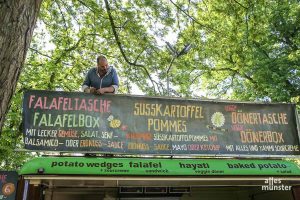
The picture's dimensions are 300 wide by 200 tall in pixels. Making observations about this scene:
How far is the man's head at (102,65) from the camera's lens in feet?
25.5

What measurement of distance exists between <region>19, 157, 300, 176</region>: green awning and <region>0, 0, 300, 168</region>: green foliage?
3.77m

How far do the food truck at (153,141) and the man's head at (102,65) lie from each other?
66 centimetres

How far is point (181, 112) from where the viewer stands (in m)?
7.89

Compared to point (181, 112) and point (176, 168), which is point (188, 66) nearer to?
point (181, 112)

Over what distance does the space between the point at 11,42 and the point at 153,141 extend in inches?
190

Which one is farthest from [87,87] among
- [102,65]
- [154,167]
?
[154,167]

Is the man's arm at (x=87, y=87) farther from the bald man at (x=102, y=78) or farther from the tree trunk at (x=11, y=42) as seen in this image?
the tree trunk at (x=11, y=42)

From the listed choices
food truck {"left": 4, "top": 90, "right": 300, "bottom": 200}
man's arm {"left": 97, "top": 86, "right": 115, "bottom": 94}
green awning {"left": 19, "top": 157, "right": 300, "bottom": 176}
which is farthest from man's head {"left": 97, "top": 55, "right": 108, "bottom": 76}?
green awning {"left": 19, "top": 157, "right": 300, "bottom": 176}

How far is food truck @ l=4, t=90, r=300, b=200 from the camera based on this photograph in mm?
6754

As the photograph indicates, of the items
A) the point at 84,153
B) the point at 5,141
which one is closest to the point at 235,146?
the point at 84,153

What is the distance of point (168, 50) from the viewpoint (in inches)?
587

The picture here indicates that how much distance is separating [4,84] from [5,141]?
14789mm

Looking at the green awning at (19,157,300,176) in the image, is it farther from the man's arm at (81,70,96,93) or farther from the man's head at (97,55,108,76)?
the man's head at (97,55,108,76)

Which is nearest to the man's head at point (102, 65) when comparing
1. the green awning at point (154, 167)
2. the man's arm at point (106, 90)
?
the man's arm at point (106, 90)
